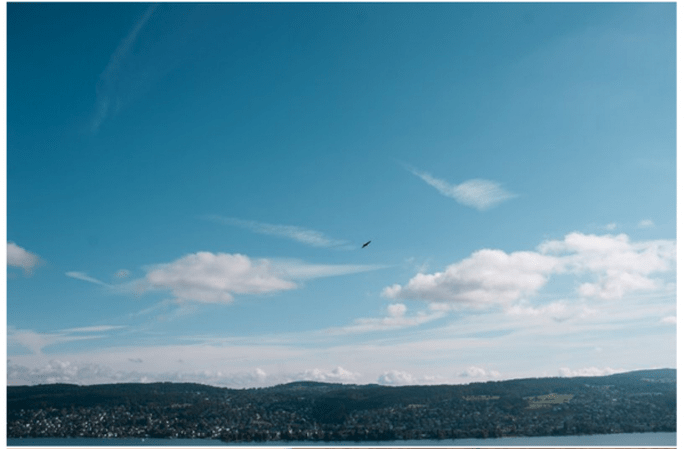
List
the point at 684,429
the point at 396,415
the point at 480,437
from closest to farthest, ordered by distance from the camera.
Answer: the point at 684,429
the point at 480,437
the point at 396,415

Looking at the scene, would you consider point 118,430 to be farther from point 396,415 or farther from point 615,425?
point 615,425

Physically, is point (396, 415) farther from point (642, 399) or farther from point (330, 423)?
point (642, 399)

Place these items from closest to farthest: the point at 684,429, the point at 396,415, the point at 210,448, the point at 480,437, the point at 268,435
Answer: the point at 684,429
the point at 210,448
the point at 480,437
the point at 268,435
the point at 396,415

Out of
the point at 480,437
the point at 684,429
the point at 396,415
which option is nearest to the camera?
the point at 684,429

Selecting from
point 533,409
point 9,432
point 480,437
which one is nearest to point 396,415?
point 480,437

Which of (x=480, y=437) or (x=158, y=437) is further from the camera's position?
(x=158, y=437)

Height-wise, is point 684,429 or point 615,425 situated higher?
point 684,429

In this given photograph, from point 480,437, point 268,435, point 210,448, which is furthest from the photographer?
point 268,435

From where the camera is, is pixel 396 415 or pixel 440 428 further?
pixel 396 415

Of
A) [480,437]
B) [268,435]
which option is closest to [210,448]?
[268,435]
